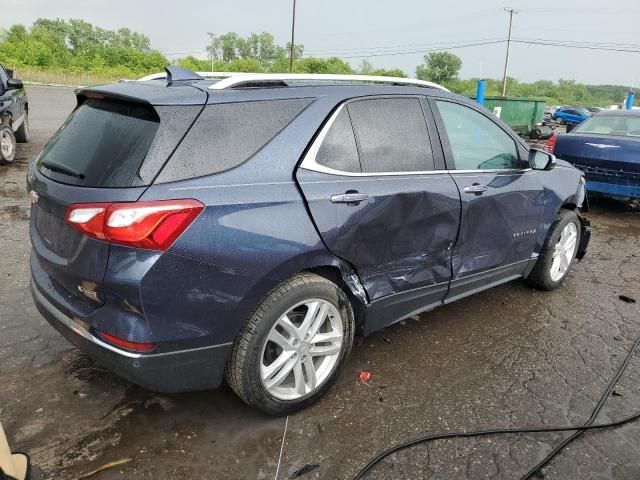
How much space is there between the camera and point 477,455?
2533 millimetres

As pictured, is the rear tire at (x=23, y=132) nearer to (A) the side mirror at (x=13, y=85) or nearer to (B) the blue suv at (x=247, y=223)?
(A) the side mirror at (x=13, y=85)

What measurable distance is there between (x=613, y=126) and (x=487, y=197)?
5856mm

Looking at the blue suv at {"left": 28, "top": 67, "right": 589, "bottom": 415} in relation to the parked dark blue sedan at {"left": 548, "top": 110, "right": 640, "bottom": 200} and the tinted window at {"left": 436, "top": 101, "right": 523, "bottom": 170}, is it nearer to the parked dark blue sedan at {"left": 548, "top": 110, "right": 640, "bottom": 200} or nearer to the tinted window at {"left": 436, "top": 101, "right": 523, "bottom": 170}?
the tinted window at {"left": 436, "top": 101, "right": 523, "bottom": 170}

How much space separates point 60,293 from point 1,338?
48.1 inches

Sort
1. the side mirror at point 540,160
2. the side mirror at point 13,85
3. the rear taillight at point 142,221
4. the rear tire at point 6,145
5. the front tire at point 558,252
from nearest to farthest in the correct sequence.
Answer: the rear taillight at point 142,221 < the side mirror at point 540,160 < the front tire at point 558,252 < the rear tire at point 6,145 < the side mirror at point 13,85

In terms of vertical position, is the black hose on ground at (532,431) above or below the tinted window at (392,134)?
below

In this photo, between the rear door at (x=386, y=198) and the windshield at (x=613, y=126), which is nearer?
the rear door at (x=386, y=198)

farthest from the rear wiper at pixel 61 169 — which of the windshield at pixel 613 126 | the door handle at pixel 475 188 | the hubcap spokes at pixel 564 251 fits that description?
the windshield at pixel 613 126

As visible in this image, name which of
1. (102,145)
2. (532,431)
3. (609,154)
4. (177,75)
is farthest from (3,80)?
(532,431)

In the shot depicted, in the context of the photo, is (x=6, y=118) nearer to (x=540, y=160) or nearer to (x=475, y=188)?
(x=475, y=188)

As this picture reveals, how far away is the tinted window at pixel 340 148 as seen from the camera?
2721 millimetres

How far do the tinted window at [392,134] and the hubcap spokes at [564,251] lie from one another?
200cm

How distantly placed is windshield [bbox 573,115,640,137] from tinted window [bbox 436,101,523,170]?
16.3ft

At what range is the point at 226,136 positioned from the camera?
2436 mm
